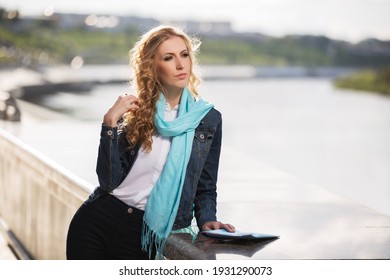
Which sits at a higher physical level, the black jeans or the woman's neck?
the woman's neck

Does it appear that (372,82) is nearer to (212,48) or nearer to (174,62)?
(212,48)

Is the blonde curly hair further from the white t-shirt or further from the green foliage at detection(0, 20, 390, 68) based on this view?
the green foliage at detection(0, 20, 390, 68)

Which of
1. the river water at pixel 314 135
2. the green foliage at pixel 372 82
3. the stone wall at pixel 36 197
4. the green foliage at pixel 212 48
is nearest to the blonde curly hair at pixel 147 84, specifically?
the stone wall at pixel 36 197

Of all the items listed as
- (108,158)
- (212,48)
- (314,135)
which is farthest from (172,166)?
(212,48)

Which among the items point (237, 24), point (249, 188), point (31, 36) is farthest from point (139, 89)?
point (237, 24)

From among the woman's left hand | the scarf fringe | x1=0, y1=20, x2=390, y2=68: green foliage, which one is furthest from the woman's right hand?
x1=0, y1=20, x2=390, y2=68: green foliage

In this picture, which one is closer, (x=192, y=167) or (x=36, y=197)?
(x=192, y=167)

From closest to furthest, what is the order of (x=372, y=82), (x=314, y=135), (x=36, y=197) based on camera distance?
(x=36, y=197), (x=314, y=135), (x=372, y=82)

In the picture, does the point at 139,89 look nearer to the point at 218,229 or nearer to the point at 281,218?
the point at 218,229

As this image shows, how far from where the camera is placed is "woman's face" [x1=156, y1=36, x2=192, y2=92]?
2789 millimetres

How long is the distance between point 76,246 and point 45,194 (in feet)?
6.44

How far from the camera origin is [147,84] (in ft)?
9.29

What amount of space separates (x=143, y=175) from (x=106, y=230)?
24cm

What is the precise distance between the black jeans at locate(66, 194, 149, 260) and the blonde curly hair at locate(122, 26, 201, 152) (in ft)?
0.78
